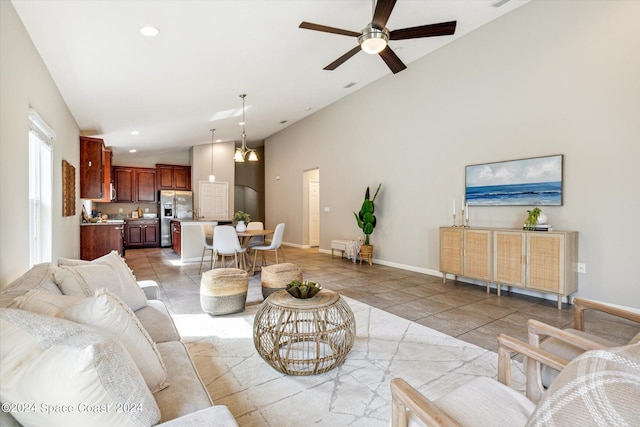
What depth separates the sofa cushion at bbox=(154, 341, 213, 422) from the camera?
1081 mm

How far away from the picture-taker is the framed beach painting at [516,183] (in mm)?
3885

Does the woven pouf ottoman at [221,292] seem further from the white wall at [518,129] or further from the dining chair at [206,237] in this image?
the white wall at [518,129]

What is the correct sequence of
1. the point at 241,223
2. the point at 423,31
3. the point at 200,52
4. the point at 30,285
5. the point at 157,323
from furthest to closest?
1. the point at 241,223
2. the point at 200,52
3. the point at 423,31
4. the point at 157,323
5. the point at 30,285

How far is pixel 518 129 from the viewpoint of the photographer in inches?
166

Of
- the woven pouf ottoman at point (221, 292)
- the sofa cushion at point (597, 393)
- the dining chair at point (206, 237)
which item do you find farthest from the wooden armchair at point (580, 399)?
the dining chair at point (206, 237)

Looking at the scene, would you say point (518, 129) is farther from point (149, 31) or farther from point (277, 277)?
point (149, 31)

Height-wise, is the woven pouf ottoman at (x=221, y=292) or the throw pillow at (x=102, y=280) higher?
the throw pillow at (x=102, y=280)

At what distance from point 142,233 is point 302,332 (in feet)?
28.2

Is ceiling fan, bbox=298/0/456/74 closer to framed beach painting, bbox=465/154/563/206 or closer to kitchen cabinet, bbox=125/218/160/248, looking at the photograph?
framed beach painting, bbox=465/154/563/206

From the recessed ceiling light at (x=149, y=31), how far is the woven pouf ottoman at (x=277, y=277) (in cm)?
267

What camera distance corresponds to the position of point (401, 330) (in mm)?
2910

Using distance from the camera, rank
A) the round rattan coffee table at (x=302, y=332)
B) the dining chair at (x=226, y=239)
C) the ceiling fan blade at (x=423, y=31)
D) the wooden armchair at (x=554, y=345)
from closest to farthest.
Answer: the wooden armchair at (x=554, y=345) → the round rattan coffee table at (x=302, y=332) → the ceiling fan blade at (x=423, y=31) → the dining chair at (x=226, y=239)

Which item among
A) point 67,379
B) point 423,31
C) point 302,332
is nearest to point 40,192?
point 302,332

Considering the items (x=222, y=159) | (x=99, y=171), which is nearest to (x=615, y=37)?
(x=99, y=171)
